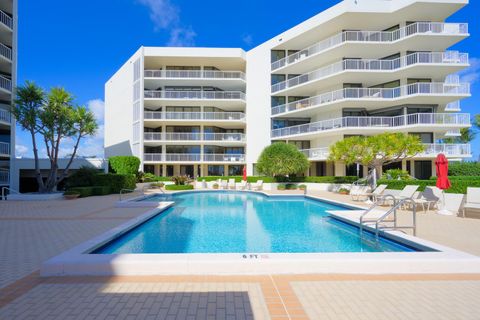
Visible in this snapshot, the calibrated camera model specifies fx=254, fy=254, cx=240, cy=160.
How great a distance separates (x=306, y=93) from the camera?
93.1ft

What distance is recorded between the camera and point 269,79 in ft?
96.1

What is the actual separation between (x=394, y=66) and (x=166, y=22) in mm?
29436

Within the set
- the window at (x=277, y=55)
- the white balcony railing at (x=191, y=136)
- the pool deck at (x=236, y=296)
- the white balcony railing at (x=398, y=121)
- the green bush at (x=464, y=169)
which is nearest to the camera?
the pool deck at (x=236, y=296)

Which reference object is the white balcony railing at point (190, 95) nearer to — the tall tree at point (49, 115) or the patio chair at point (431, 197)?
the tall tree at point (49, 115)

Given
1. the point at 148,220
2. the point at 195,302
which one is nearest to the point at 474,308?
the point at 195,302

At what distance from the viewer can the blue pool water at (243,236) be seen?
267 inches

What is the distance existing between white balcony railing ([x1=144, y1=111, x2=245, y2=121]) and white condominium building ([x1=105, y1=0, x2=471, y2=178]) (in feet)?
0.39

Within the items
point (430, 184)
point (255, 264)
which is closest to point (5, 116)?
point (255, 264)

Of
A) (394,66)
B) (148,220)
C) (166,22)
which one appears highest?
(166,22)

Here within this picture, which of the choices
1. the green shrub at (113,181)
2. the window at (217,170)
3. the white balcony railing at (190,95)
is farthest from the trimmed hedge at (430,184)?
the white balcony railing at (190,95)

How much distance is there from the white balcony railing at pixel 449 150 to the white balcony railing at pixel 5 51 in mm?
35844

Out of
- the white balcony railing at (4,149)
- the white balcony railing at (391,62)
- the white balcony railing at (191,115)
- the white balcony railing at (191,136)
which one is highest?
the white balcony railing at (391,62)

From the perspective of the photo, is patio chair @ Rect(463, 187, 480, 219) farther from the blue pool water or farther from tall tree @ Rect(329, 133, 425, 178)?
tall tree @ Rect(329, 133, 425, 178)

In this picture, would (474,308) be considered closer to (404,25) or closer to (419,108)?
(419,108)
